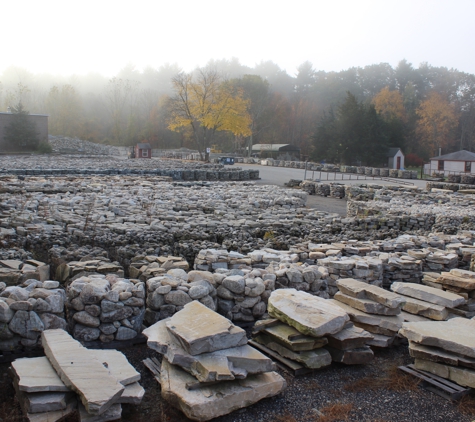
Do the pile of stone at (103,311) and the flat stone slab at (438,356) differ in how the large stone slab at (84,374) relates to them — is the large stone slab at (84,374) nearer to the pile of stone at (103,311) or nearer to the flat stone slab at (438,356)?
the pile of stone at (103,311)

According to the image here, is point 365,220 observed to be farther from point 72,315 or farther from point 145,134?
point 145,134

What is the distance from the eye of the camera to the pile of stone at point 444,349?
4.18m

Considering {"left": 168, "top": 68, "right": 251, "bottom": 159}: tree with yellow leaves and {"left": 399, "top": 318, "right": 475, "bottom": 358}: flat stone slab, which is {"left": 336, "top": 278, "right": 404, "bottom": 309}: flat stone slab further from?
{"left": 168, "top": 68, "right": 251, "bottom": 159}: tree with yellow leaves

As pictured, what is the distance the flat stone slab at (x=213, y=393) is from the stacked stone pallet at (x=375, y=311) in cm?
150

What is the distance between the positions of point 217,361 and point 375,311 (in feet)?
Result: 7.17

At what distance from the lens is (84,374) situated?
3.61 m

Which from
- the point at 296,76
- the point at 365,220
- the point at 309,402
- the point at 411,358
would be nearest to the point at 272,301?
the point at 309,402

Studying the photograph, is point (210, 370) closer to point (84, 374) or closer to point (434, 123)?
point (84, 374)

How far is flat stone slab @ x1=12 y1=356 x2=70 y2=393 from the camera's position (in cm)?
349

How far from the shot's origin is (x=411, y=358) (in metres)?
4.91

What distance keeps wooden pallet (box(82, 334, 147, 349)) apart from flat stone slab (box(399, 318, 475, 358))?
109 inches

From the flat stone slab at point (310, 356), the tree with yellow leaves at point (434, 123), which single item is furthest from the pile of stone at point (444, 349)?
the tree with yellow leaves at point (434, 123)

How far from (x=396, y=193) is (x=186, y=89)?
29.6m

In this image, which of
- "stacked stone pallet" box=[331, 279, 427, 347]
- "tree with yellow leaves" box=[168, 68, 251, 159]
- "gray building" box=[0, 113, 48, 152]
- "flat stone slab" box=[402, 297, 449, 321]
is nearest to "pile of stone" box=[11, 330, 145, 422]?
"stacked stone pallet" box=[331, 279, 427, 347]
